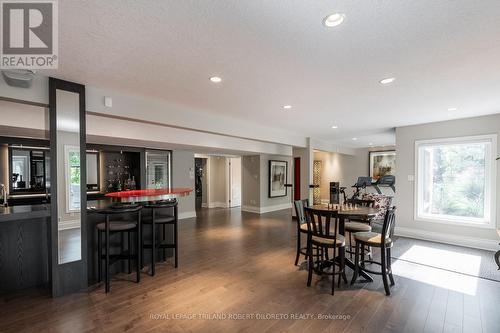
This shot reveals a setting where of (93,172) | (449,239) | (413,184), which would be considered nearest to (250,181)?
(93,172)

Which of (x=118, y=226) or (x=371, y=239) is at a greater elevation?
(x=118, y=226)

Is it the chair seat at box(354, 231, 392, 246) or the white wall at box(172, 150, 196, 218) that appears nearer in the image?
the chair seat at box(354, 231, 392, 246)

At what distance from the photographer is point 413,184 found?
5367 millimetres

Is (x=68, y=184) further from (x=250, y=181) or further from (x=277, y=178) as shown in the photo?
(x=277, y=178)

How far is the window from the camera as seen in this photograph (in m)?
4.59

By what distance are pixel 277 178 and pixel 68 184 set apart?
7028mm

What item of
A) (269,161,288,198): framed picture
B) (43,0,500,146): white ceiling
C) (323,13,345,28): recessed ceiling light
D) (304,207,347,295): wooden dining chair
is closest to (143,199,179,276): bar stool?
(43,0,500,146): white ceiling

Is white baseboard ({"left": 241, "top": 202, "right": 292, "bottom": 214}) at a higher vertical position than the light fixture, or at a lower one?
lower

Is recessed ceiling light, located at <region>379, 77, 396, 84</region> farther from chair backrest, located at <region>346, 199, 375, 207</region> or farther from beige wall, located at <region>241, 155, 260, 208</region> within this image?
beige wall, located at <region>241, 155, 260, 208</region>

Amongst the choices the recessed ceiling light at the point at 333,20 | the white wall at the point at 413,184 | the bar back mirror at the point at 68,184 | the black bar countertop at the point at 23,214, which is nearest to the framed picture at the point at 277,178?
the white wall at the point at 413,184

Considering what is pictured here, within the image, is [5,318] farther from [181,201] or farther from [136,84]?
[181,201]

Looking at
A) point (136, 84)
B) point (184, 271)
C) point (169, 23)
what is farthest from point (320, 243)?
point (136, 84)

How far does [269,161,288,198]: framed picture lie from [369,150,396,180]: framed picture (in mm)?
3710

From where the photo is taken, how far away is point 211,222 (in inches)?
269
